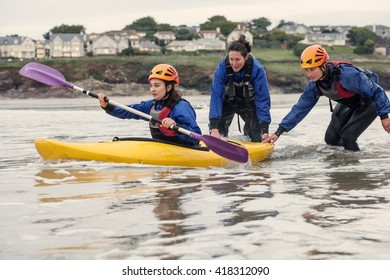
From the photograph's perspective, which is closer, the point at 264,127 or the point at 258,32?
the point at 264,127

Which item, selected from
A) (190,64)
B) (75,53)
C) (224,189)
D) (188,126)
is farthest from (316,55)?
(75,53)

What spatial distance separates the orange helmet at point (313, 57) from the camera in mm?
9758

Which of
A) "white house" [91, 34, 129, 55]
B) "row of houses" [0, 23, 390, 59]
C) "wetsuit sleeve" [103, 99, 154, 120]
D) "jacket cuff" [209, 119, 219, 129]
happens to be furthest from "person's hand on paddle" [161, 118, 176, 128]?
"white house" [91, 34, 129, 55]

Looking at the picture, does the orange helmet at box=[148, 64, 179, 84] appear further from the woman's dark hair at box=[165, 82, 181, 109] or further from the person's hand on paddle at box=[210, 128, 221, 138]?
the person's hand on paddle at box=[210, 128, 221, 138]

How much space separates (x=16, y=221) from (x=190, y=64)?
7512cm

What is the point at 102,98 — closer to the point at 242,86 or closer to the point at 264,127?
the point at 242,86

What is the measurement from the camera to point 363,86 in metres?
10.0

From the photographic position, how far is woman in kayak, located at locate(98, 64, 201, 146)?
362 inches

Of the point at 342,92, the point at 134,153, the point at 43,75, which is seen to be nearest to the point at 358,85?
the point at 342,92

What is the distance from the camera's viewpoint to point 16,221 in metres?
5.98

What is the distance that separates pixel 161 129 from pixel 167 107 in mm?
301

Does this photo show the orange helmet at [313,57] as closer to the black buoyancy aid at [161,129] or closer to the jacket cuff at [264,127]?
the jacket cuff at [264,127]

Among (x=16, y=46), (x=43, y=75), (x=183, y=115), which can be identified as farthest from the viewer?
(x=16, y=46)

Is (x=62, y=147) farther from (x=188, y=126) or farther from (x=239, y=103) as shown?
(x=239, y=103)
